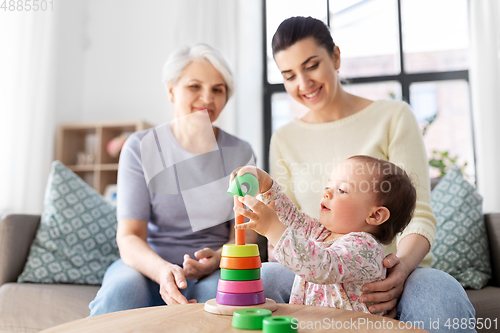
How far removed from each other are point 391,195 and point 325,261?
11.8 inches

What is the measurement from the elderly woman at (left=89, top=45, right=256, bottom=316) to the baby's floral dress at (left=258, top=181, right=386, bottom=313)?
29 cm

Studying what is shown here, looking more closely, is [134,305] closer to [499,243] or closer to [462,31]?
[499,243]

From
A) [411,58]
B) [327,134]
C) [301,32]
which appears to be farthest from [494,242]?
[411,58]

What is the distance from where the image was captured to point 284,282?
1.05 metres

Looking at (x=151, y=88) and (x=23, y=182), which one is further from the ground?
(x=151, y=88)

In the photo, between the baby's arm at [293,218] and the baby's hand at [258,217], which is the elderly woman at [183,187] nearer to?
the baby's arm at [293,218]

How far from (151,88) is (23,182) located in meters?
1.41

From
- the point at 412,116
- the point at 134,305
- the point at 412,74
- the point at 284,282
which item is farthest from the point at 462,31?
the point at 134,305

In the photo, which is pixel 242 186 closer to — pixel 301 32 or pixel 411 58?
pixel 301 32

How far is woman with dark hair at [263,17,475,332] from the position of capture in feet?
3.72

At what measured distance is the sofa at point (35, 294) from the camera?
1441 millimetres

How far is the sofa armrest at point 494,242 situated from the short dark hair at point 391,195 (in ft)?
3.05

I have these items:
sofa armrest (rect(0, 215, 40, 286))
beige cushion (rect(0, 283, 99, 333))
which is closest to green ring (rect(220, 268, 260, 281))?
beige cushion (rect(0, 283, 99, 333))

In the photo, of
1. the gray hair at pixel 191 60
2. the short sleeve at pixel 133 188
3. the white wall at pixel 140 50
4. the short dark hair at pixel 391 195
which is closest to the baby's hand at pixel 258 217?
the short dark hair at pixel 391 195
